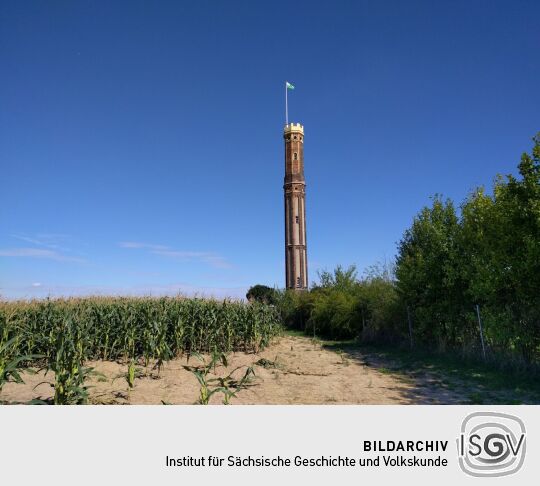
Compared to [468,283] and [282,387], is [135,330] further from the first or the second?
[468,283]

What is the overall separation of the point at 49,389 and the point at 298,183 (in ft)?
143

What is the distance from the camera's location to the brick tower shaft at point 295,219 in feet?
159

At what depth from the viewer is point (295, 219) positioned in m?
49.2

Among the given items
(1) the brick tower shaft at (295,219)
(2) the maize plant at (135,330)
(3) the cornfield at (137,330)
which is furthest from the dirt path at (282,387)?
(1) the brick tower shaft at (295,219)

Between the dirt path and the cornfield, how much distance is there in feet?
2.34

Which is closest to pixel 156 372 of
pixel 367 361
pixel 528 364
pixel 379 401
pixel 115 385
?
pixel 115 385

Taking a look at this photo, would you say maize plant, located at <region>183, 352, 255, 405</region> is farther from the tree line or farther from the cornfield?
the tree line

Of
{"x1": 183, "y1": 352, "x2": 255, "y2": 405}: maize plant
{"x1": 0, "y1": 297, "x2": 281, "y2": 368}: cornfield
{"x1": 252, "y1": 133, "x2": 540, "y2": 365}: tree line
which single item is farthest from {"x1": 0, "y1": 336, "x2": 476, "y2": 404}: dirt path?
{"x1": 252, "y1": 133, "x2": 540, "y2": 365}: tree line

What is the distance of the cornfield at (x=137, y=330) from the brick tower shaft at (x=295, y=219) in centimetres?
3207

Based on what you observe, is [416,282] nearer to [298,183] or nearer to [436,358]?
[436,358]

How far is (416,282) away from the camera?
15438 millimetres

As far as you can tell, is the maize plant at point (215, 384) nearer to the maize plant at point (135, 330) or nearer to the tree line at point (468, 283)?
the maize plant at point (135, 330)
